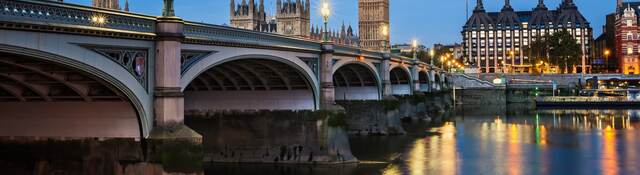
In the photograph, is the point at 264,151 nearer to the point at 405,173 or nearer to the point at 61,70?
the point at 405,173

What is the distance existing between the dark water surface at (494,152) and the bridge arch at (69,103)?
1109 cm

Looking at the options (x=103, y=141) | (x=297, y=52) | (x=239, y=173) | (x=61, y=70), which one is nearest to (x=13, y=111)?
(x=103, y=141)

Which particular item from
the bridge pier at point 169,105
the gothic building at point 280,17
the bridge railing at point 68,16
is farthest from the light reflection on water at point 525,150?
the gothic building at point 280,17

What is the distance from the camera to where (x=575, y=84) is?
133 m

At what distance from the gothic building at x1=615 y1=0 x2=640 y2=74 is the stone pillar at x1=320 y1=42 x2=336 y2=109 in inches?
4993

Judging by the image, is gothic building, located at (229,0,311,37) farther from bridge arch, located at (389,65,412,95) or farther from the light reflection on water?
the light reflection on water

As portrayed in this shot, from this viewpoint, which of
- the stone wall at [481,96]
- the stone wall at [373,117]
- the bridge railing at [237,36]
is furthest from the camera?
the stone wall at [481,96]

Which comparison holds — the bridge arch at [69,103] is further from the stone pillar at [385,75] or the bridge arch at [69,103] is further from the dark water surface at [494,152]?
the stone pillar at [385,75]

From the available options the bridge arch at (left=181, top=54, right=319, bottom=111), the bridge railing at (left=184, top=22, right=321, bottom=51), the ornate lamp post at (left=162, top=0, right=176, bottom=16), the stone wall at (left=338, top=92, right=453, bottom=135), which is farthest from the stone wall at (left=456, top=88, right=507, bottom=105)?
the ornate lamp post at (left=162, top=0, right=176, bottom=16)

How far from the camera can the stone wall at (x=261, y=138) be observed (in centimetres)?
3541

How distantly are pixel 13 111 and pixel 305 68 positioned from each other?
1519 cm

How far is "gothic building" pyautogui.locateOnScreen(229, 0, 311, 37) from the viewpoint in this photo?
148000mm

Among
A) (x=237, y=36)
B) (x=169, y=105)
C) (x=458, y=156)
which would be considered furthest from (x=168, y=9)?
(x=458, y=156)

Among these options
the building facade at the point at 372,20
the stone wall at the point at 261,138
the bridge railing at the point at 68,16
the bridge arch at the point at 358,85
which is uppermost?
the building facade at the point at 372,20
